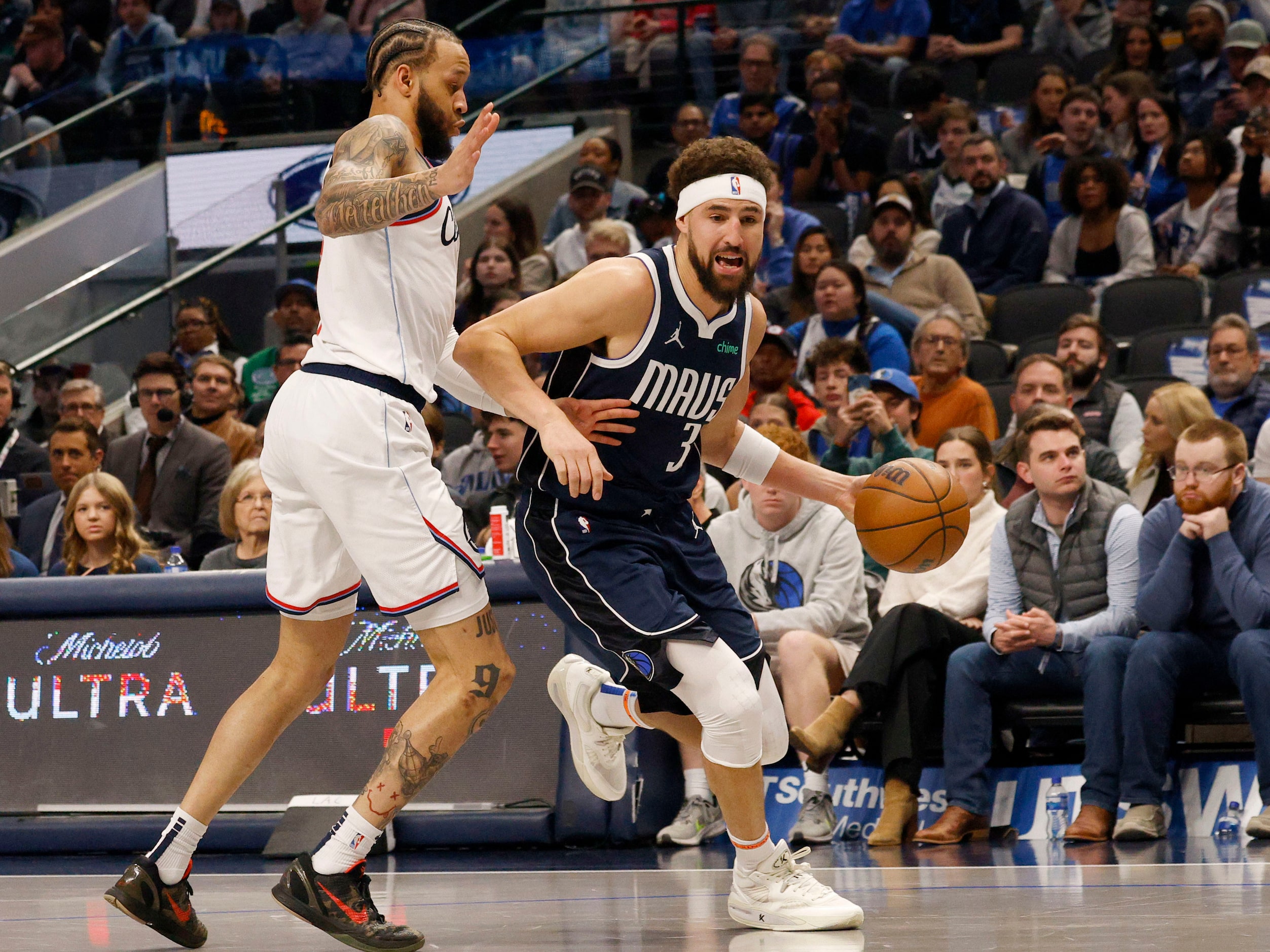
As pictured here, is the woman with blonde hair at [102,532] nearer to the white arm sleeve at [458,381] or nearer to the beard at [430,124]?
the white arm sleeve at [458,381]

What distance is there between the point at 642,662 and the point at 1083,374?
4.88m

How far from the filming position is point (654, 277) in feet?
14.4

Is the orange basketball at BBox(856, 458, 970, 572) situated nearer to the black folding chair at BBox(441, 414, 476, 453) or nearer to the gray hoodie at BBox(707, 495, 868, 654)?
the gray hoodie at BBox(707, 495, 868, 654)

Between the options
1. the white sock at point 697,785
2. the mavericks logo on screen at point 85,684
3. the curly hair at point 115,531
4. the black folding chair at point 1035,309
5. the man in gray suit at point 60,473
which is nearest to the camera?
the white sock at point 697,785

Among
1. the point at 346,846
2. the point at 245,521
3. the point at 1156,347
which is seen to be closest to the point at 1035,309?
the point at 1156,347

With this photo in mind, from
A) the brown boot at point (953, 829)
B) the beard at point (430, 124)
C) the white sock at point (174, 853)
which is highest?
the beard at point (430, 124)

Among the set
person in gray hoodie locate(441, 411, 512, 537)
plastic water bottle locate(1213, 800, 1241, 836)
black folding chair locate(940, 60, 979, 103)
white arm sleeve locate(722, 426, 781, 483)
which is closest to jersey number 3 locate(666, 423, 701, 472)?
white arm sleeve locate(722, 426, 781, 483)

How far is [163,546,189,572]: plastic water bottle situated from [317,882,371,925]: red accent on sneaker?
11.4 ft

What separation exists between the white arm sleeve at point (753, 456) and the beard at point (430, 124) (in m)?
1.22

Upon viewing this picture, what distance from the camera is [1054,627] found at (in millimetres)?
6406

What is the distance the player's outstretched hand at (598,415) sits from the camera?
4.33m

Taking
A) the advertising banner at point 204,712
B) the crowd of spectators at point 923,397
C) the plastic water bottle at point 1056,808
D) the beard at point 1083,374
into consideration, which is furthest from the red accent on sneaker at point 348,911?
the beard at point 1083,374

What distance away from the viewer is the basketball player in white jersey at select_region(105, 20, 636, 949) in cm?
406

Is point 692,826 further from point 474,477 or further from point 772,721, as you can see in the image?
point 474,477
